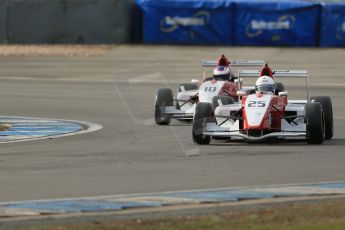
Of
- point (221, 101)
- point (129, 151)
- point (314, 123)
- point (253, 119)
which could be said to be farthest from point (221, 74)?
point (129, 151)

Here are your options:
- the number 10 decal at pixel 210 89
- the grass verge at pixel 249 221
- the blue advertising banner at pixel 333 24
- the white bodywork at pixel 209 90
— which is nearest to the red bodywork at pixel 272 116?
the white bodywork at pixel 209 90

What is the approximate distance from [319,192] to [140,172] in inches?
114

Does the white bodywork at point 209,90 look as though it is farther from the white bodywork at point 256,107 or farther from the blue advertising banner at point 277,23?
the blue advertising banner at point 277,23

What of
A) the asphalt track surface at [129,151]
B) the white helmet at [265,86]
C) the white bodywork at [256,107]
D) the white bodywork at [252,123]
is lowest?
the asphalt track surface at [129,151]

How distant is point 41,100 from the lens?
2881cm

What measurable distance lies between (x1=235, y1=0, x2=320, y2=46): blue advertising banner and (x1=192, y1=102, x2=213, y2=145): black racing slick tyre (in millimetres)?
23530

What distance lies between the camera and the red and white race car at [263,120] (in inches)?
726

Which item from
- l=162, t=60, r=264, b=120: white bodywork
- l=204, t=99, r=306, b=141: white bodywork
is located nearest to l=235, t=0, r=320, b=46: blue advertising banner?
l=162, t=60, r=264, b=120: white bodywork

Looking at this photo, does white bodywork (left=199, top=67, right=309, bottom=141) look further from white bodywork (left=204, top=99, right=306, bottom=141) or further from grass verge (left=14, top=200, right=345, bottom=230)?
grass verge (left=14, top=200, right=345, bottom=230)

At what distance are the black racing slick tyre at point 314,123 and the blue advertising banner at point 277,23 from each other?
78.4ft

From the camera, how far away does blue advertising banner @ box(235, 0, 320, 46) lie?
138 ft

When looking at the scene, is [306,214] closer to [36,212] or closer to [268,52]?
[36,212]

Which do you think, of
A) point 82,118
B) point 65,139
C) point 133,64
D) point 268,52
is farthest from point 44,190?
point 268,52

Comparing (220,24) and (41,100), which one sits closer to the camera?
(41,100)
